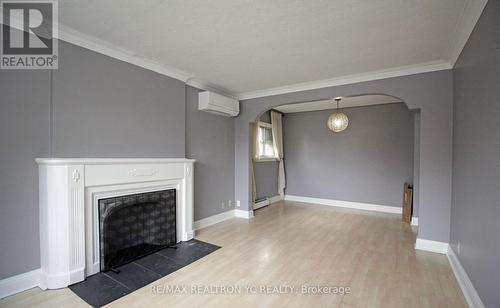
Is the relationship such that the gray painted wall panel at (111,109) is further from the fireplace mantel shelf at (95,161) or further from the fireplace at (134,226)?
the fireplace at (134,226)

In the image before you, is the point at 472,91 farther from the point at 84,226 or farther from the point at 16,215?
the point at 16,215

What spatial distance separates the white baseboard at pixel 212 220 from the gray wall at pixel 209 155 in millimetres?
76

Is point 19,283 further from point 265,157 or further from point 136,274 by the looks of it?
point 265,157

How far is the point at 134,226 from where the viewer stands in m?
2.78

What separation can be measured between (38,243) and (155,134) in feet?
5.46

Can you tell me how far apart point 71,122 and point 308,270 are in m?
3.01

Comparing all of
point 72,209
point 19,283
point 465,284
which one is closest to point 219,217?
point 72,209

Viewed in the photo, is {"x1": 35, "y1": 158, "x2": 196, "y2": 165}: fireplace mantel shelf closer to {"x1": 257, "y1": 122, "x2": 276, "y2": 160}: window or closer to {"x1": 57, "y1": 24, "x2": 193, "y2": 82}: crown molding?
{"x1": 57, "y1": 24, "x2": 193, "y2": 82}: crown molding

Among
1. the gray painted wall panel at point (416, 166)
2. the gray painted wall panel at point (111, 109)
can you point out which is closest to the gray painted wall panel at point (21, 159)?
the gray painted wall panel at point (111, 109)

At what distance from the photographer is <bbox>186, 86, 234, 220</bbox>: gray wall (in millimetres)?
3879

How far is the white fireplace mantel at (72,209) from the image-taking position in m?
2.10

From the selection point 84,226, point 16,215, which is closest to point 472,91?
point 84,226

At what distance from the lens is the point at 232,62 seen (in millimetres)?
3102

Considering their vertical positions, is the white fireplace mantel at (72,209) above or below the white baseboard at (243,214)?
above
